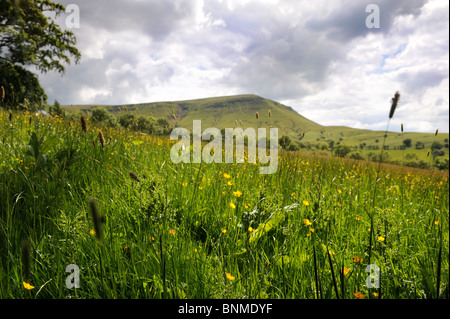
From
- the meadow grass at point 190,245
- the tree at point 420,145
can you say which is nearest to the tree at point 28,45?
the meadow grass at point 190,245

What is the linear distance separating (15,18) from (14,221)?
29596 millimetres

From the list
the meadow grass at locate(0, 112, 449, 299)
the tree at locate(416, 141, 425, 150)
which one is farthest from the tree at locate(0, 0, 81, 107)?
the tree at locate(416, 141, 425, 150)

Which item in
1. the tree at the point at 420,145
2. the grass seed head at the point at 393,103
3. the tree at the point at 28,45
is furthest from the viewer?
the tree at the point at 420,145

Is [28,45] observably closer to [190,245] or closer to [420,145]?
[190,245]

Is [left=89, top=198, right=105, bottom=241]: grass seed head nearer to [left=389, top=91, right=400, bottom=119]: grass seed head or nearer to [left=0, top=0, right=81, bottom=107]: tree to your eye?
[left=389, top=91, right=400, bottom=119]: grass seed head

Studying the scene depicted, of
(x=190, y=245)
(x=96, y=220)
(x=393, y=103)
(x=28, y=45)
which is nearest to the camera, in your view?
(x=96, y=220)

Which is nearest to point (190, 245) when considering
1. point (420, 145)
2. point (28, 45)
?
point (28, 45)

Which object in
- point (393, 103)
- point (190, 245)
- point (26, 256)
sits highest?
point (393, 103)

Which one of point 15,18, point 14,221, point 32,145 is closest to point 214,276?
point 14,221

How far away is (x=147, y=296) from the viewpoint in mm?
1288

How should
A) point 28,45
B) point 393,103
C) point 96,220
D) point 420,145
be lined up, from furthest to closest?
point 420,145 < point 28,45 < point 393,103 < point 96,220

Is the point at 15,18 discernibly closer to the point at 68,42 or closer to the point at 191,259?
the point at 68,42

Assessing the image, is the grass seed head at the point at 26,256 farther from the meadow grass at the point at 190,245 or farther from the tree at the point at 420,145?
the tree at the point at 420,145

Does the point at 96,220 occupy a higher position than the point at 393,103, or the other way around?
the point at 393,103
